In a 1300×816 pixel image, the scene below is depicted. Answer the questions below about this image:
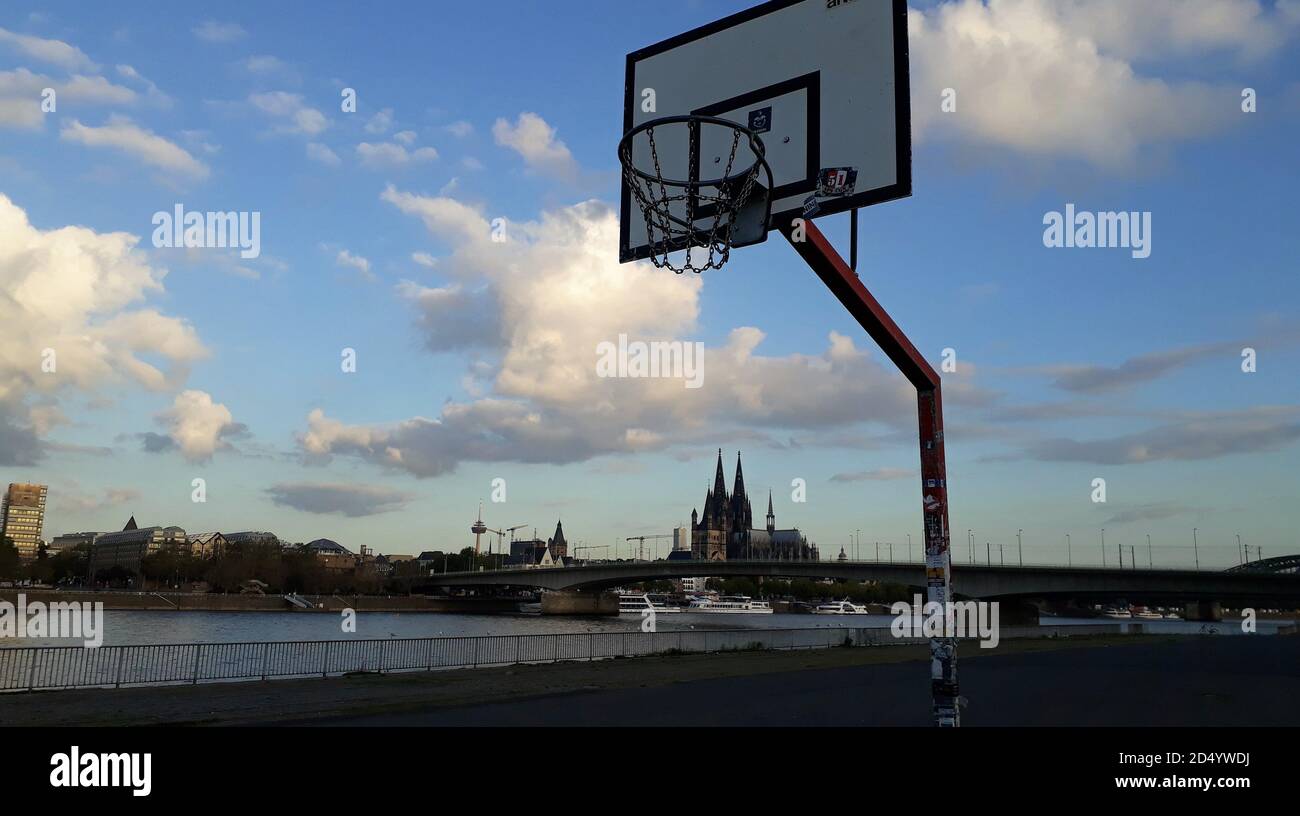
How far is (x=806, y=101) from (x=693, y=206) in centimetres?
207

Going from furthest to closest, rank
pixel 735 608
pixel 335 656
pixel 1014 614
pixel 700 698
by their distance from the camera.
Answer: pixel 735 608
pixel 1014 614
pixel 335 656
pixel 700 698

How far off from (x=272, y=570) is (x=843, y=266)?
13581 cm

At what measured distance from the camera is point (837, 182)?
10.3 meters

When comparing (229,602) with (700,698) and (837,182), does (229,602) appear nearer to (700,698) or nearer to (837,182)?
(700,698)

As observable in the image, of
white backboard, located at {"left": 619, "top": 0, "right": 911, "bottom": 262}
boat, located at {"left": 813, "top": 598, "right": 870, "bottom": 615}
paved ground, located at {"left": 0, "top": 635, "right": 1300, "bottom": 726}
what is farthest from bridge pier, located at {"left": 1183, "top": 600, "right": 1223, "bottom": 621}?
white backboard, located at {"left": 619, "top": 0, "right": 911, "bottom": 262}

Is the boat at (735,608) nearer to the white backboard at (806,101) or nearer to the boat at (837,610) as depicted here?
the boat at (837,610)

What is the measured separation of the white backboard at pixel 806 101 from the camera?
10211 millimetres

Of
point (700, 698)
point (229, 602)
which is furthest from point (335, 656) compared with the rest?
point (229, 602)

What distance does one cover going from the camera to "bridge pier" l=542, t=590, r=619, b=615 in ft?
419

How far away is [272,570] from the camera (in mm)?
129500

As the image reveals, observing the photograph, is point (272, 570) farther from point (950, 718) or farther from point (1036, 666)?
point (950, 718)

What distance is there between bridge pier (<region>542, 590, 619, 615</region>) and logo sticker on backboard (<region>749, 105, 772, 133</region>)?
398ft
